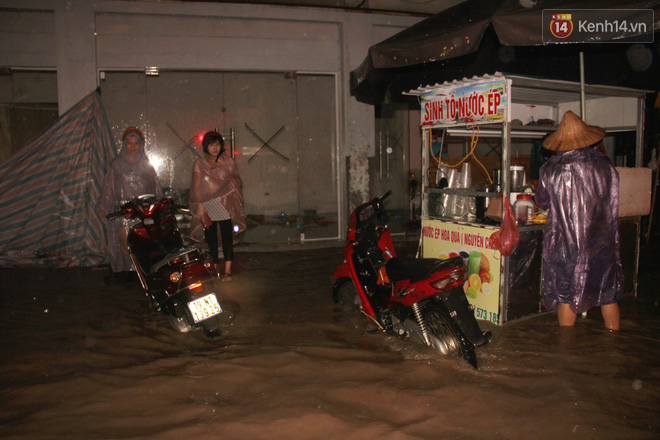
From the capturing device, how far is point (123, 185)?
6.23 metres

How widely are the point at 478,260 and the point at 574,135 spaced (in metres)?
1.37

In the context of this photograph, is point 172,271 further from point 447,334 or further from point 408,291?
point 447,334

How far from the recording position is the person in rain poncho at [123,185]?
618 cm

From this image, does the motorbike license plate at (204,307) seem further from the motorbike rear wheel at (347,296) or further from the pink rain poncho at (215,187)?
the pink rain poncho at (215,187)

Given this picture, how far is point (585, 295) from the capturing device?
13.4ft

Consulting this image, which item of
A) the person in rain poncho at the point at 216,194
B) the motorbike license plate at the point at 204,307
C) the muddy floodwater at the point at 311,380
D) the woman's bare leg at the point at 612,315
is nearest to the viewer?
the muddy floodwater at the point at 311,380

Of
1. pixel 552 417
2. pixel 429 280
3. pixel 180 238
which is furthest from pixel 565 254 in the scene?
pixel 180 238

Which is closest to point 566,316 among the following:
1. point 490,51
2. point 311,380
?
point 311,380

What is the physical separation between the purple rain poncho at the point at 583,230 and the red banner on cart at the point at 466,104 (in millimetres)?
720

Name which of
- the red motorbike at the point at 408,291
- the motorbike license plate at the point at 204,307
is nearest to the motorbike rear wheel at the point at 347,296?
the red motorbike at the point at 408,291

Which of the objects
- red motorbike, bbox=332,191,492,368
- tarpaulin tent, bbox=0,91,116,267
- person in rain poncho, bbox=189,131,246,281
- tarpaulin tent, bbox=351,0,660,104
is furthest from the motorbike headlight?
tarpaulin tent, bbox=0,91,116,267

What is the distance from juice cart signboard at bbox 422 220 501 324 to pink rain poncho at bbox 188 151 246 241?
8.74 feet

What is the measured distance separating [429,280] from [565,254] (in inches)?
57.2

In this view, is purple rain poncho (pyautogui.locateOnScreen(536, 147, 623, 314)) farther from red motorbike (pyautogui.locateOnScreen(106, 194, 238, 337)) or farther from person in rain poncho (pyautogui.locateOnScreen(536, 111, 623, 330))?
red motorbike (pyautogui.locateOnScreen(106, 194, 238, 337))
